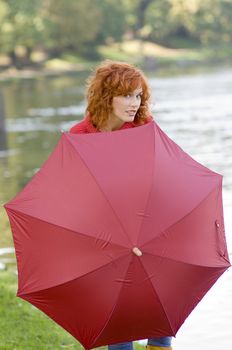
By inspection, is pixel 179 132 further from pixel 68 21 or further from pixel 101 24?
pixel 101 24

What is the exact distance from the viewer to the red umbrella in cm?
363

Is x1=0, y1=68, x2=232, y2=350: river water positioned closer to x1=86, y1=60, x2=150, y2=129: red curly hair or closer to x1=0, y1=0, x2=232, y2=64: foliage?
x1=86, y1=60, x2=150, y2=129: red curly hair

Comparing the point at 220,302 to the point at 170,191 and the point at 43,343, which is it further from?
the point at 170,191

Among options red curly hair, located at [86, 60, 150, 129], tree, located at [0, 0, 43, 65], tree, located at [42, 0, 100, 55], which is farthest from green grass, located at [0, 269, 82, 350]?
tree, located at [42, 0, 100, 55]

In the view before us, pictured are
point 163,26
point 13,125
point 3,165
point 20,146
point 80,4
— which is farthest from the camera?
point 163,26

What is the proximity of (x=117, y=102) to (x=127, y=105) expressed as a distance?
0.15 ft

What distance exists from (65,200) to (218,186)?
0.65 m

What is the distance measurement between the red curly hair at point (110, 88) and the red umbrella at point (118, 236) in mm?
215

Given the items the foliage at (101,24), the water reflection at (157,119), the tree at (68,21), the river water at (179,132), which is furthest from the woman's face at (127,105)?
the tree at (68,21)

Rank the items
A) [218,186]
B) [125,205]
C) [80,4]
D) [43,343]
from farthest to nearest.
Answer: [80,4] → [43,343] → [218,186] → [125,205]

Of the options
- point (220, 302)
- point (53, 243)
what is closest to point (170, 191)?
point (53, 243)

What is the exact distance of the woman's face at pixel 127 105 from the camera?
13.1 ft

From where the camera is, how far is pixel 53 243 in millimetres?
3760

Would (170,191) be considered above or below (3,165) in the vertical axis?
below
